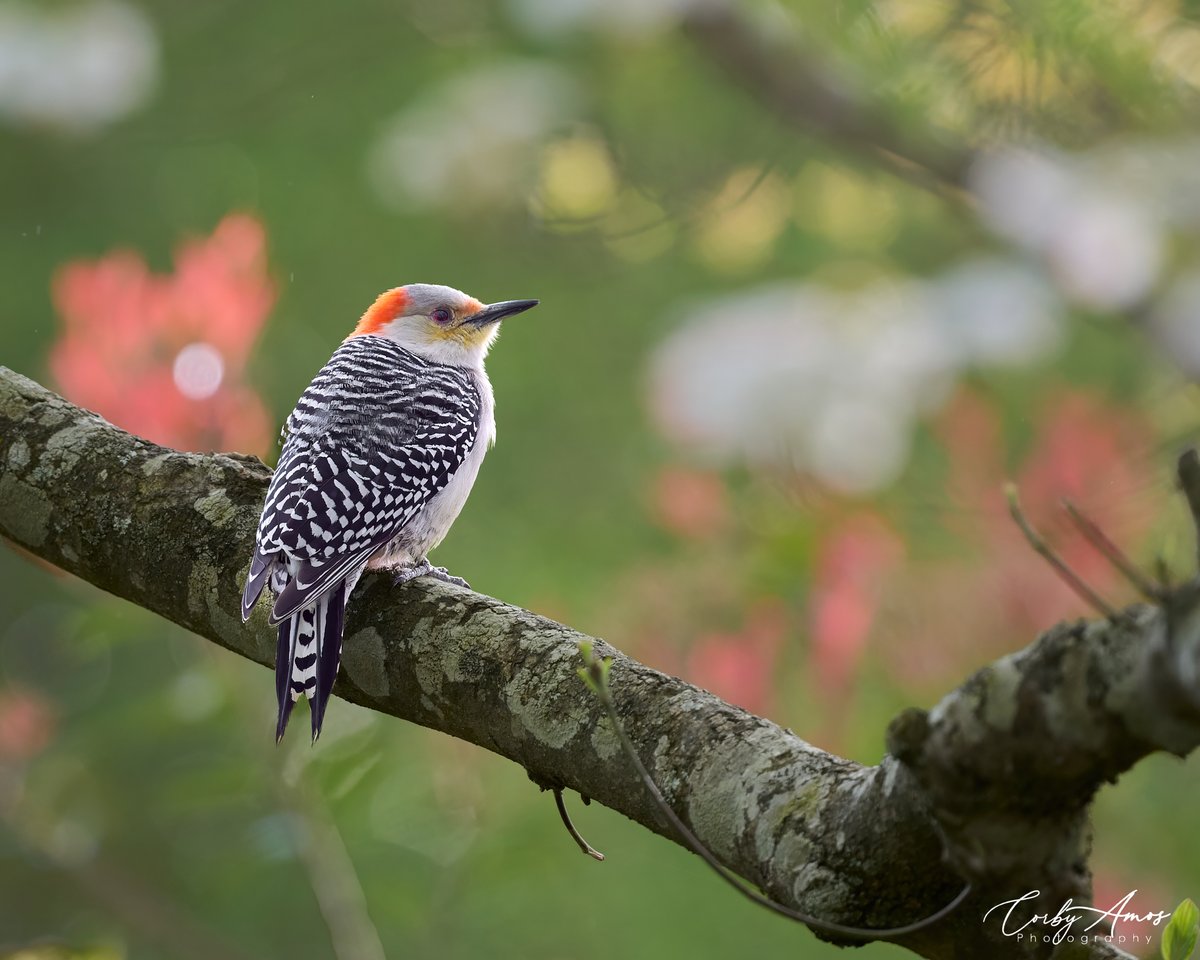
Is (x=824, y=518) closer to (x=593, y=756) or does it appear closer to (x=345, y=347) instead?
(x=345, y=347)

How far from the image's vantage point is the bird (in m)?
1.86

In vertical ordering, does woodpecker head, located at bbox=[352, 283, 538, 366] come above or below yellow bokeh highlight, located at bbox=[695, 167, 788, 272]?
above

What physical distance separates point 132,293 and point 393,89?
5.72 metres

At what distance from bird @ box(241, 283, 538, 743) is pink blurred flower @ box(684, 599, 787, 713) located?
28.5 inches

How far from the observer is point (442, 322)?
3381 mm

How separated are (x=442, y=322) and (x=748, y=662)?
107 centimetres

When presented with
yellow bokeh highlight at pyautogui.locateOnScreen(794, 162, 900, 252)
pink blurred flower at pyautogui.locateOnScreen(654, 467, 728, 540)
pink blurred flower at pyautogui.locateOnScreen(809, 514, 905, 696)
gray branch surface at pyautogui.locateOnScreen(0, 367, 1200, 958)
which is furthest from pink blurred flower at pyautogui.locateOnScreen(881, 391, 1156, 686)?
yellow bokeh highlight at pyautogui.locateOnScreen(794, 162, 900, 252)

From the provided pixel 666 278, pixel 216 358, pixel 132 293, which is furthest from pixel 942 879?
pixel 666 278

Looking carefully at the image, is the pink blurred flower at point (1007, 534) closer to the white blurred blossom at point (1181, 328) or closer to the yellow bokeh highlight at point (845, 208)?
the white blurred blossom at point (1181, 328)

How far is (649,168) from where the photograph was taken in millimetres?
5062

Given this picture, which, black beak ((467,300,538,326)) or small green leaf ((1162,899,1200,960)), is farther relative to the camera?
black beak ((467,300,538,326))

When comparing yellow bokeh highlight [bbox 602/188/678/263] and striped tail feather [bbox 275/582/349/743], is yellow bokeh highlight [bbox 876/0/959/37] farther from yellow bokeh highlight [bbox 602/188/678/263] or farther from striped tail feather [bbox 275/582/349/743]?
striped tail feather [bbox 275/582/349/743]

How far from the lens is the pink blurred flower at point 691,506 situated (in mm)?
3514

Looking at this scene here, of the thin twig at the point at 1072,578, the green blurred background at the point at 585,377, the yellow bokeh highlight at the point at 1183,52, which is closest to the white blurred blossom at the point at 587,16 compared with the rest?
the green blurred background at the point at 585,377
